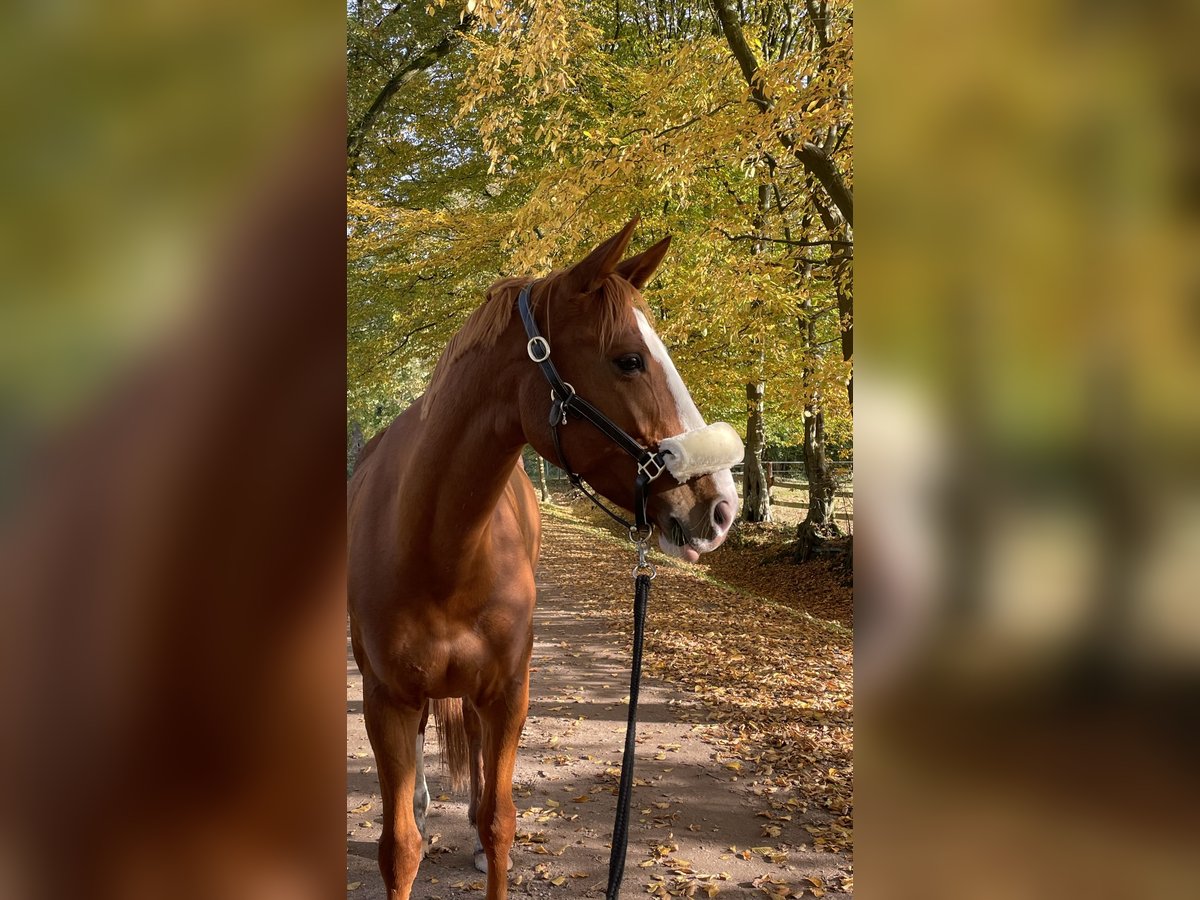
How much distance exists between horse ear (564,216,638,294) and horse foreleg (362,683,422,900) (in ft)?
5.36

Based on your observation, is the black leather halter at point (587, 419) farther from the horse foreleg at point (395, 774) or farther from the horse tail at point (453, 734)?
the horse tail at point (453, 734)

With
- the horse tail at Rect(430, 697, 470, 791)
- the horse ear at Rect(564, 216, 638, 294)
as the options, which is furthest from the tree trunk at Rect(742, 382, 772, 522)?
the horse ear at Rect(564, 216, 638, 294)

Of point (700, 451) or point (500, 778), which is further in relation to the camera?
point (500, 778)

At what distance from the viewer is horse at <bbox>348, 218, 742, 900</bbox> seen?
2148 millimetres

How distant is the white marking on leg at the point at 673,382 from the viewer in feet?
7.07

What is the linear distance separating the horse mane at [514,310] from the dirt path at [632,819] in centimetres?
265

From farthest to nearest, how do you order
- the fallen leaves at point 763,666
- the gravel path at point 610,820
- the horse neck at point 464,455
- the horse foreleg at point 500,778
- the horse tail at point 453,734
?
the fallen leaves at point 763,666 < the horse tail at point 453,734 < the gravel path at point 610,820 < the horse foreleg at point 500,778 < the horse neck at point 464,455

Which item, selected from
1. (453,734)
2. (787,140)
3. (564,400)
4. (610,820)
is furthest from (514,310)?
(787,140)

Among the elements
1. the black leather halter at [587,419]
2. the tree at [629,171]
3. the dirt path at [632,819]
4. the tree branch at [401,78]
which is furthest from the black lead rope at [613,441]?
the tree branch at [401,78]

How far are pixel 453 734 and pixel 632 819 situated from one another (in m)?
1.27

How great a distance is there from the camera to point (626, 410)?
2.16 meters
